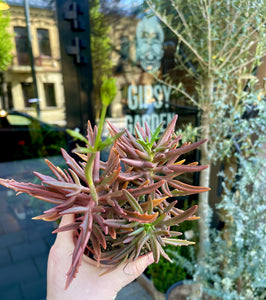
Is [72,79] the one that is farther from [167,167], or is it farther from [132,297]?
[132,297]

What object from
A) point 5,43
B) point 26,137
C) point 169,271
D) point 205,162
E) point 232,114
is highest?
point 5,43

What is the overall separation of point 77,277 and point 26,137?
111cm

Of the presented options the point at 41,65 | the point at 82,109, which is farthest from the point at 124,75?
the point at 41,65

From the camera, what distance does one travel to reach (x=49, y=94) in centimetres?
135

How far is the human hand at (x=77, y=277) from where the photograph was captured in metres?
0.35

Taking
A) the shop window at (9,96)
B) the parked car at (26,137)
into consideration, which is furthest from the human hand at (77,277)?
the shop window at (9,96)

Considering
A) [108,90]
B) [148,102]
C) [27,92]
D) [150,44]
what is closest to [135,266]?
[108,90]

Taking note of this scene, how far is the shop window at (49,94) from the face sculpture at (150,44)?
2.14 feet

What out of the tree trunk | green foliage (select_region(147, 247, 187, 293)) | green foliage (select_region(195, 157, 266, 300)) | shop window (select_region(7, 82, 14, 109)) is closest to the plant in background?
the tree trunk

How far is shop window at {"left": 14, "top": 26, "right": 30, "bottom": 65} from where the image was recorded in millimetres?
1211

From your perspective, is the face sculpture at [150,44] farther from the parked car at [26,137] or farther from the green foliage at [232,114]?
the parked car at [26,137]

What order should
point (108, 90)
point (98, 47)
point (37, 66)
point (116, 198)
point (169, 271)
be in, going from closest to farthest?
point (108, 90) < point (116, 198) < point (37, 66) < point (98, 47) < point (169, 271)

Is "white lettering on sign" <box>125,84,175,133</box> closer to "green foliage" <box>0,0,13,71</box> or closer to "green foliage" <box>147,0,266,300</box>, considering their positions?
"green foliage" <box>147,0,266,300</box>

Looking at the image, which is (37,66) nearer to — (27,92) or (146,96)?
(27,92)
